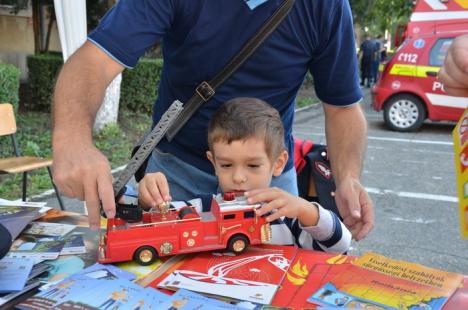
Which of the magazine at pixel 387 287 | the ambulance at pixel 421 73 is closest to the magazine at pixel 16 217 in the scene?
the magazine at pixel 387 287

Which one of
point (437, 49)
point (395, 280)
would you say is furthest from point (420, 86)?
point (395, 280)

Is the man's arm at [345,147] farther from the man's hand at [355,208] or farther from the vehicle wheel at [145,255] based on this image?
the vehicle wheel at [145,255]

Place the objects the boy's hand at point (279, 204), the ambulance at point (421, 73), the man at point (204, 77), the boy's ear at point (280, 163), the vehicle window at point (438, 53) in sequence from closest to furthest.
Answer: the man at point (204, 77) → the boy's hand at point (279, 204) → the boy's ear at point (280, 163) → the vehicle window at point (438, 53) → the ambulance at point (421, 73)

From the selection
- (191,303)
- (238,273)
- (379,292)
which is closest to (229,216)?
(238,273)

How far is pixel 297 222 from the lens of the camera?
1646 mm

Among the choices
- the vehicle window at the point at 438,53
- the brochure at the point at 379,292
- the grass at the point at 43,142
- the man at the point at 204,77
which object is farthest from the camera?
the vehicle window at the point at 438,53

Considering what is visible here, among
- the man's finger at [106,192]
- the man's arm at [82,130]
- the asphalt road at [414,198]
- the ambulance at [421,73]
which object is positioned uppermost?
the man's arm at [82,130]

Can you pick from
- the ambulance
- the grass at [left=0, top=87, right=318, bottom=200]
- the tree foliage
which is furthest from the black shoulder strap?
the tree foliage

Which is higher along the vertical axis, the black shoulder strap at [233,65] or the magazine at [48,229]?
the black shoulder strap at [233,65]

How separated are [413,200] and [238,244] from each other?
4307mm

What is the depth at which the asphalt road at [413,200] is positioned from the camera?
4004 millimetres

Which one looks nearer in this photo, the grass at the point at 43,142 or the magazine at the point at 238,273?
the magazine at the point at 238,273

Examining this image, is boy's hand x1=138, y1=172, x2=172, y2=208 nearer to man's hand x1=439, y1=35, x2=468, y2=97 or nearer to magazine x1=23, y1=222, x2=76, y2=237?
magazine x1=23, y1=222, x2=76, y2=237

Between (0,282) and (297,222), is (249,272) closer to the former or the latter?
(297,222)
